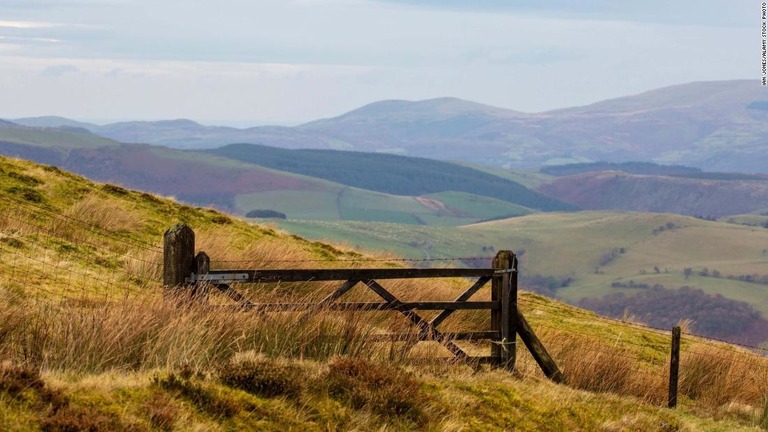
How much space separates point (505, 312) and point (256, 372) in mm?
5512

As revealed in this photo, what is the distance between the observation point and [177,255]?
1298cm

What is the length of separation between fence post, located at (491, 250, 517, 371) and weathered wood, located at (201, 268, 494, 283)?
0.68ft

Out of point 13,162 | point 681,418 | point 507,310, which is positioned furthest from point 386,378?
point 13,162

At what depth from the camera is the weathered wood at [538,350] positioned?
1553cm

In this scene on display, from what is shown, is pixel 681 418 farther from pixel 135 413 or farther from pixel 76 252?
pixel 76 252

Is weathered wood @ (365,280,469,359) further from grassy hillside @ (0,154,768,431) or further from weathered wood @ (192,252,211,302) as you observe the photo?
weathered wood @ (192,252,211,302)

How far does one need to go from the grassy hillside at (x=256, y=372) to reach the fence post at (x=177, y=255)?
390 mm

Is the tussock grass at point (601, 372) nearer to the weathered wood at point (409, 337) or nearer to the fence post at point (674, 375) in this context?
the fence post at point (674, 375)

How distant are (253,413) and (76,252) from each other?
36.2 feet

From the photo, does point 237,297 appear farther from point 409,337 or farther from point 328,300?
point 409,337

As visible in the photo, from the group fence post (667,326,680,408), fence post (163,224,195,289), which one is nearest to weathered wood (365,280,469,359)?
fence post (163,224,195,289)

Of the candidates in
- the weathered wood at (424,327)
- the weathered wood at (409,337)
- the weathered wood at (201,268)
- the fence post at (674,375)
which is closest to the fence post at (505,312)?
the weathered wood at (409,337)

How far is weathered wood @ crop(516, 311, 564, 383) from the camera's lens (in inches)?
611

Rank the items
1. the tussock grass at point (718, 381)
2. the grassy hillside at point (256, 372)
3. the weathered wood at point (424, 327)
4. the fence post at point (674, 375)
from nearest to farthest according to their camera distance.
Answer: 1. the grassy hillside at point (256, 372)
2. the weathered wood at point (424, 327)
3. the fence post at point (674, 375)
4. the tussock grass at point (718, 381)
